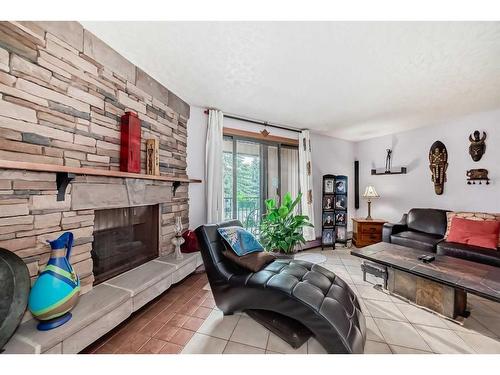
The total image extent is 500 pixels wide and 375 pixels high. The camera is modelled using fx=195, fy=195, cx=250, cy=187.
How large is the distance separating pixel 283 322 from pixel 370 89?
2.62 meters

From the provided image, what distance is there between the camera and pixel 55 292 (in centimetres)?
115

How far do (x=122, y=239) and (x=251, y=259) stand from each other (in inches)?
50.9

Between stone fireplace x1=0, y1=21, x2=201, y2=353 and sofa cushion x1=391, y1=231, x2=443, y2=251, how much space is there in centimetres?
318

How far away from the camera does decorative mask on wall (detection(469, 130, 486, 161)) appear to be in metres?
2.97

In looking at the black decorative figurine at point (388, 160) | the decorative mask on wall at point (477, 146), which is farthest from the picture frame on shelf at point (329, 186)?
the decorative mask on wall at point (477, 146)

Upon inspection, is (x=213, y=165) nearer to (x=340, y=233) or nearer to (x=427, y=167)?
(x=340, y=233)

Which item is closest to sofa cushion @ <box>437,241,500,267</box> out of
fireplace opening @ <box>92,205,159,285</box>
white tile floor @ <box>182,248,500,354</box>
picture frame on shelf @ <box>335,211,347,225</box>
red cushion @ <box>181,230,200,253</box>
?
white tile floor @ <box>182,248,500,354</box>

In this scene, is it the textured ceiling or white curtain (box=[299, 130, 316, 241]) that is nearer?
the textured ceiling

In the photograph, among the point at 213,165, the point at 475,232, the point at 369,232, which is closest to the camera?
the point at 475,232

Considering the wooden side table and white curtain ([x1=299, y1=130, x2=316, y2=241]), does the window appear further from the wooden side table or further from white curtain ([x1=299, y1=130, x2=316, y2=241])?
the wooden side table

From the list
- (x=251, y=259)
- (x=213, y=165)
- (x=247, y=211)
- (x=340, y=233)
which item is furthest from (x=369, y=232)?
(x=213, y=165)

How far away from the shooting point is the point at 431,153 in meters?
3.52

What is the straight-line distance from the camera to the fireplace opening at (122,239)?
1.71 meters

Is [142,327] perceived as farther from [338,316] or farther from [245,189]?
[245,189]
